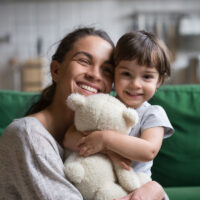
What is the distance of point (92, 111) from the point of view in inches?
29.4

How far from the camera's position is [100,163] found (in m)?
0.75

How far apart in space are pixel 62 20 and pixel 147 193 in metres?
3.69

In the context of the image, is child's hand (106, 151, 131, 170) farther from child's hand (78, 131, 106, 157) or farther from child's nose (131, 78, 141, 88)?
child's nose (131, 78, 141, 88)

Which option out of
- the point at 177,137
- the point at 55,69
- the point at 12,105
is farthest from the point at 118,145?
the point at 12,105

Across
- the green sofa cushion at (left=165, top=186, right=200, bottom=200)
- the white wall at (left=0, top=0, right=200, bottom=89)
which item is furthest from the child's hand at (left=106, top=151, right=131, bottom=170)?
the white wall at (left=0, top=0, right=200, bottom=89)

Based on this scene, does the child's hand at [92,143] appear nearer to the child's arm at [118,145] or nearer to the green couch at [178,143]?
the child's arm at [118,145]

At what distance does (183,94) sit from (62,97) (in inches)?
23.8

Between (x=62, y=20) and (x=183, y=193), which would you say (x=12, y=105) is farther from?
(x=62, y=20)

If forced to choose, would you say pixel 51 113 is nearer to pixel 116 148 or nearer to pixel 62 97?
pixel 62 97

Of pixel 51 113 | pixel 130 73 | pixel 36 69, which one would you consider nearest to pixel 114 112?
pixel 130 73

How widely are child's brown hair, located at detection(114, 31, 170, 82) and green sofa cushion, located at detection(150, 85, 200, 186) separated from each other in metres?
0.33

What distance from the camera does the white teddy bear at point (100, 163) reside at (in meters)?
0.73

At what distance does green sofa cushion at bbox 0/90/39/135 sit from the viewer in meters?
1.22

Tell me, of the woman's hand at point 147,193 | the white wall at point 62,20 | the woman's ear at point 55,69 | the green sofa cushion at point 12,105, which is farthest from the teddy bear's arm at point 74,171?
the white wall at point 62,20
